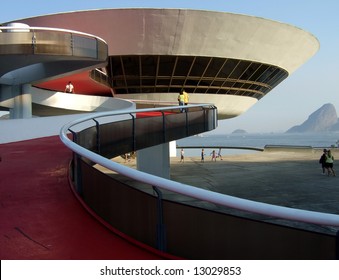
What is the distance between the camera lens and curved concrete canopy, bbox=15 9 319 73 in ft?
108

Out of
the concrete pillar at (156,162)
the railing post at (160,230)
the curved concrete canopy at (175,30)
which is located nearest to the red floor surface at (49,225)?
the railing post at (160,230)

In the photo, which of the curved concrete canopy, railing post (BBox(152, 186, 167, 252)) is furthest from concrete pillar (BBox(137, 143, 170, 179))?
railing post (BBox(152, 186, 167, 252))

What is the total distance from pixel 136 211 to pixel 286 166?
A: 1159 inches

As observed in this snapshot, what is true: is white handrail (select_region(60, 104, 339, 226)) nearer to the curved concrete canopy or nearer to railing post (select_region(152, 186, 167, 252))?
railing post (select_region(152, 186, 167, 252))

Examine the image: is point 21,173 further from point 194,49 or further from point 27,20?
point 27,20

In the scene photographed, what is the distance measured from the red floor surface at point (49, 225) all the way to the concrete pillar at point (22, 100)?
70.3 feet

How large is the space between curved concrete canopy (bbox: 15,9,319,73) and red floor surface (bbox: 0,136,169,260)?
2770 centimetres

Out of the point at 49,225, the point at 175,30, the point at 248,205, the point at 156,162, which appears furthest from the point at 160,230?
the point at 175,30

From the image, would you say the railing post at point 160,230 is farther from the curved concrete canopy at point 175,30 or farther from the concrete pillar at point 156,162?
the curved concrete canopy at point 175,30

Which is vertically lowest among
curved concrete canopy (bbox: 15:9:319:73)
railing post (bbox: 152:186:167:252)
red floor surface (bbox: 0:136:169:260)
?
red floor surface (bbox: 0:136:169:260)

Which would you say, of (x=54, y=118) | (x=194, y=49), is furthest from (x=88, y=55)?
(x=194, y=49)

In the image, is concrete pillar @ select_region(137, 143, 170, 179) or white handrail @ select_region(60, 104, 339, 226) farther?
concrete pillar @ select_region(137, 143, 170, 179)

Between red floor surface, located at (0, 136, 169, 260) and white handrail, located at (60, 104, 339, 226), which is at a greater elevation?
white handrail, located at (60, 104, 339, 226)

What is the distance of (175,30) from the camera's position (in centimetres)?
3375
